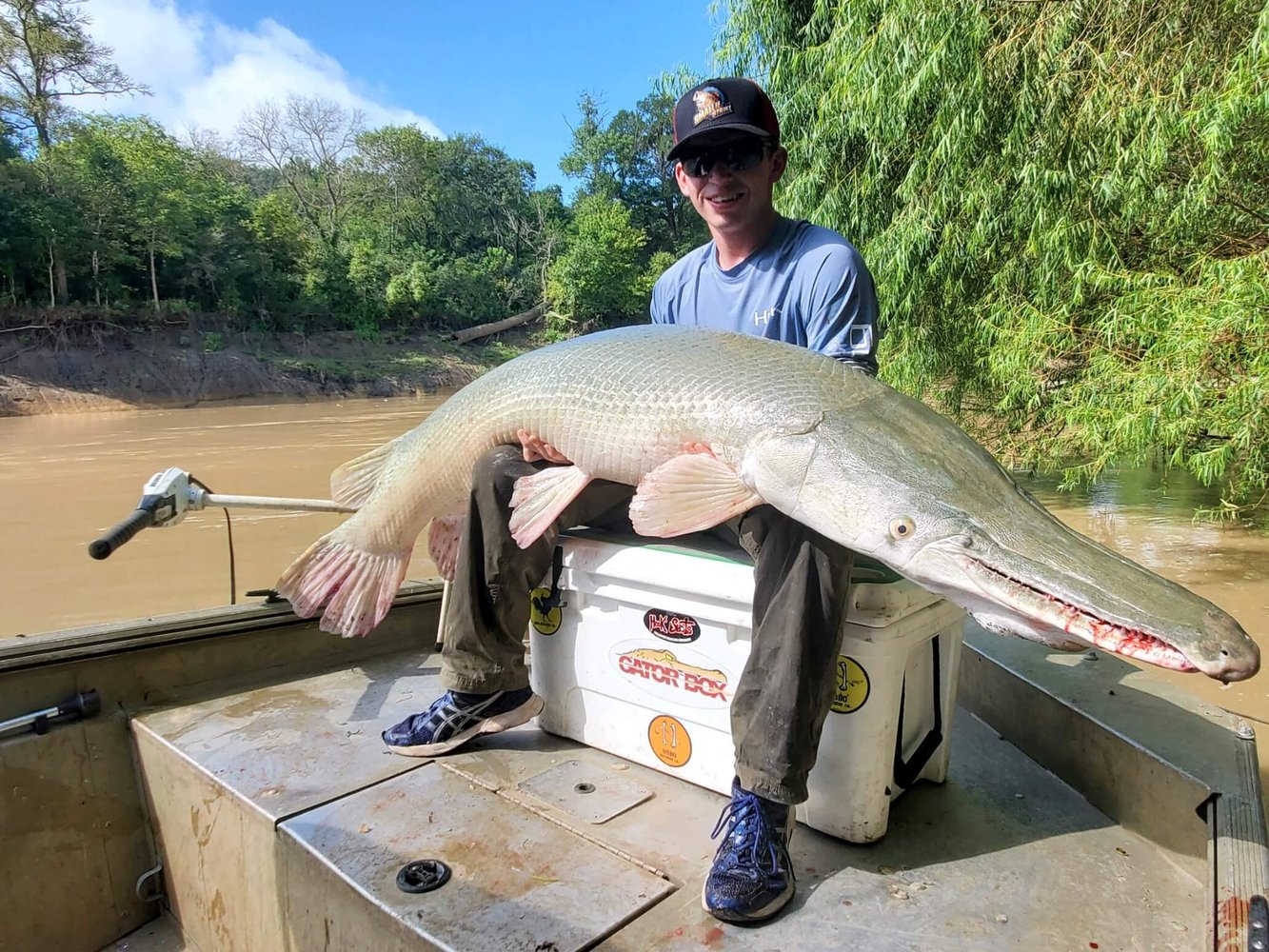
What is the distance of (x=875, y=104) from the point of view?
22.4 feet

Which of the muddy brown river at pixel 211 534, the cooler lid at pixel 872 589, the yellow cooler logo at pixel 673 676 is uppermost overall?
the cooler lid at pixel 872 589

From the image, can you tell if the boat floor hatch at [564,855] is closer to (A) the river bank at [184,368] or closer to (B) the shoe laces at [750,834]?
(B) the shoe laces at [750,834]

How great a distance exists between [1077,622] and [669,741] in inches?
41.6

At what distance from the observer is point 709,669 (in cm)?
187

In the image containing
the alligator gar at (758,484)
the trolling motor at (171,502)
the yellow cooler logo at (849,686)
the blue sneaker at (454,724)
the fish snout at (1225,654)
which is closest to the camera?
the fish snout at (1225,654)

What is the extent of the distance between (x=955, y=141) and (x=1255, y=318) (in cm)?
271

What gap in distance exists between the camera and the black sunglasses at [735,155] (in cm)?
227

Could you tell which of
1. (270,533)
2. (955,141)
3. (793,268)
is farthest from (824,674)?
(270,533)

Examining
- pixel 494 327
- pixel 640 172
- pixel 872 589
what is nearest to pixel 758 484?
pixel 872 589

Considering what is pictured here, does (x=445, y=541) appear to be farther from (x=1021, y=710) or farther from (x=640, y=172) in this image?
(x=640, y=172)

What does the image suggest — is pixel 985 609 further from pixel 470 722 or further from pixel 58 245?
pixel 58 245

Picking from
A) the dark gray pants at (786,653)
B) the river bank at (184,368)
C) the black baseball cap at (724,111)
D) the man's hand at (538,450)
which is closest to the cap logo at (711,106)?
the black baseball cap at (724,111)

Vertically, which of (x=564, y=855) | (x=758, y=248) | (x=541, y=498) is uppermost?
(x=758, y=248)

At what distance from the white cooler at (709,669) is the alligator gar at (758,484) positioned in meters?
0.18
